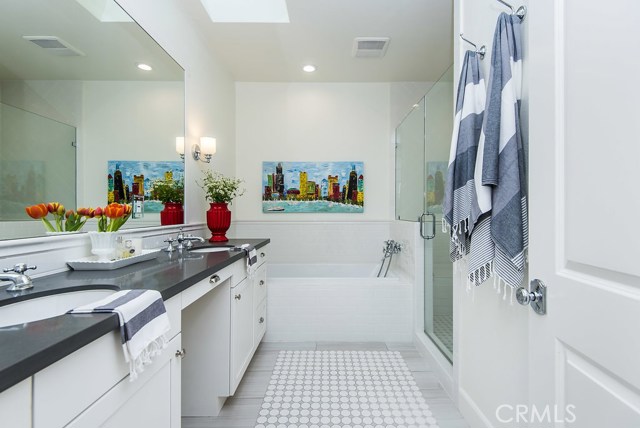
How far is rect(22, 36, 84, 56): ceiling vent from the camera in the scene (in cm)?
131

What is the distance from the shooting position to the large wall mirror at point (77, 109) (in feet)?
3.97

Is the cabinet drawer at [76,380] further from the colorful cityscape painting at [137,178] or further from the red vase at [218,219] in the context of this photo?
the red vase at [218,219]

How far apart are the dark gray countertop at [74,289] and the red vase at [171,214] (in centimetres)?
44

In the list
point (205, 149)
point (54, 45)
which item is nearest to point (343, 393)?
point (205, 149)

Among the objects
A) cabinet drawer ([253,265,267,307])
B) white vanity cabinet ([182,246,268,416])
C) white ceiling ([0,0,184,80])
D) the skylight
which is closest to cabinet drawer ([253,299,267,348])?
cabinet drawer ([253,265,267,307])

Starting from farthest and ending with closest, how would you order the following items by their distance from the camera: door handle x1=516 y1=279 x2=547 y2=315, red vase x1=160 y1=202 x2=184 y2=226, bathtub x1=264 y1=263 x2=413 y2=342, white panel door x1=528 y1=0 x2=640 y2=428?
bathtub x1=264 y1=263 x2=413 y2=342 → red vase x1=160 y1=202 x2=184 y2=226 → door handle x1=516 y1=279 x2=547 y2=315 → white panel door x1=528 y1=0 x2=640 y2=428

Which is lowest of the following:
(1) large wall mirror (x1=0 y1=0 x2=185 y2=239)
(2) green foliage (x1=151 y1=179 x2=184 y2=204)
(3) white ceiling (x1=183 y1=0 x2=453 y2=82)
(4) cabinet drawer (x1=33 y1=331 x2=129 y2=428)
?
(4) cabinet drawer (x1=33 y1=331 x2=129 y2=428)

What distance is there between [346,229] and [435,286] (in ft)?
4.74

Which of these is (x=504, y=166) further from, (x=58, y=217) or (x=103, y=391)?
(x=58, y=217)

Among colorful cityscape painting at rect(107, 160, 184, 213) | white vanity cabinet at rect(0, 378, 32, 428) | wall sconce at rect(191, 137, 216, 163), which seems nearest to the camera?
white vanity cabinet at rect(0, 378, 32, 428)

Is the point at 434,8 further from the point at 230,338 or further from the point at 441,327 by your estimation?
the point at 230,338

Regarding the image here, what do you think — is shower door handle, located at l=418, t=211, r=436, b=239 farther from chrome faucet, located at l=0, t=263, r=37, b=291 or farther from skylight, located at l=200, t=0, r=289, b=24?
chrome faucet, located at l=0, t=263, r=37, b=291

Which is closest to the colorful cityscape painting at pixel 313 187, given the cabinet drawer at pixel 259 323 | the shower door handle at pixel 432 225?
the shower door handle at pixel 432 225

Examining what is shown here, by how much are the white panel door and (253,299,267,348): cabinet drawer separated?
1.81 meters
